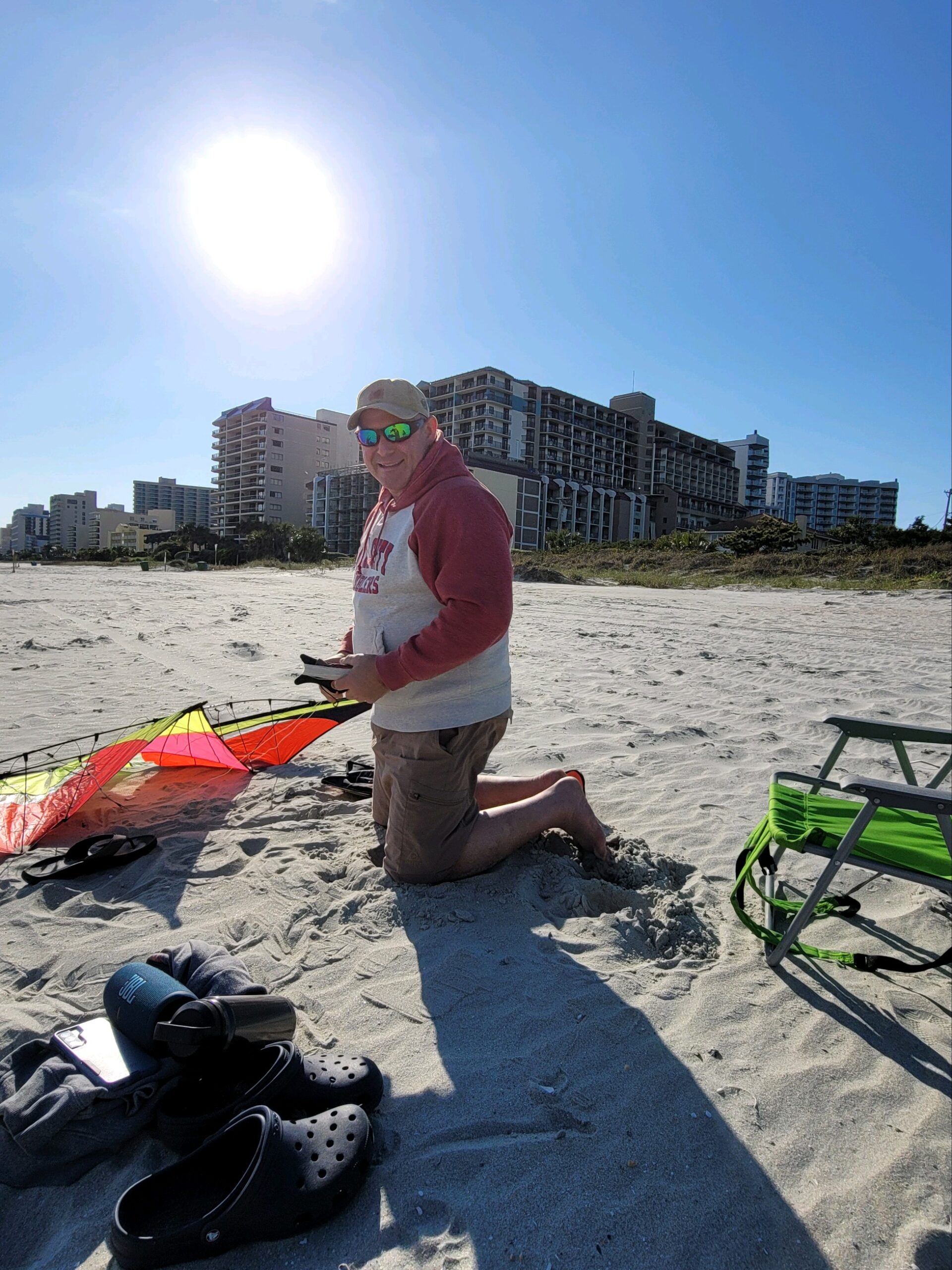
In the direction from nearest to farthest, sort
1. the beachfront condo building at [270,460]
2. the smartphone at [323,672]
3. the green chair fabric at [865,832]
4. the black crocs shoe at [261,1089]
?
the black crocs shoe at [261,1089] → the green chair fabric at [865,832] → the smartphone at [323,672] → the beachfront condo building at [270,460]

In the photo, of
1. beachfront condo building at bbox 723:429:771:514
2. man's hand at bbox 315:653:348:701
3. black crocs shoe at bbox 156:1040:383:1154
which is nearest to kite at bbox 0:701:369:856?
man's hand at bbox 315:653:348:701

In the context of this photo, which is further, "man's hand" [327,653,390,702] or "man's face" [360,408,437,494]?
"man's face" [360,408,437,494]

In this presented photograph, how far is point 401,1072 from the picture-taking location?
5.92 feet

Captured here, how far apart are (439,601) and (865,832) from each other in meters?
1.66

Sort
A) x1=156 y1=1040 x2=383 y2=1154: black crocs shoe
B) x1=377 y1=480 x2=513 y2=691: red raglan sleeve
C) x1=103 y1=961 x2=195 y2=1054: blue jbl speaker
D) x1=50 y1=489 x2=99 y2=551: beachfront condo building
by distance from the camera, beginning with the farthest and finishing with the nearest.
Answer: x1=50 y1=489 x2=99 y2=551: beachfront condo building → x1=377 y1=480 x2=513 y2=691: red raglan sleeve → x1=103 y1=961 x2=195 y2=1054: blue jbl speaker → x1=156 y1=1040 x2=383 y2=1154: black crocs shoe

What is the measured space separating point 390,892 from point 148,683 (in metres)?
4.58

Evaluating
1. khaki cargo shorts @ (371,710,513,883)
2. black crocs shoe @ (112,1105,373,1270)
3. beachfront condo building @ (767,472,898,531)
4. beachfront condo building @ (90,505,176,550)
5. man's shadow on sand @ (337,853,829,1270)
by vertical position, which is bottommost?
man's shadow on sand @ (337,853,829,1270)

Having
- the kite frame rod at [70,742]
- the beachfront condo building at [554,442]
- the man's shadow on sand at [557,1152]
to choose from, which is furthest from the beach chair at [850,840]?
the beachfront condo building at [554,442]

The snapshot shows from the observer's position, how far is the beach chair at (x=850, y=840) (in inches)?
80.0

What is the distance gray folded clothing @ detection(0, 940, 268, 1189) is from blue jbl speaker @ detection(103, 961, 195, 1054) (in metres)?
0.09

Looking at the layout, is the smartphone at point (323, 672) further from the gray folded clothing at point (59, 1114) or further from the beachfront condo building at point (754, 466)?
the beachfront condo building at point (754, 466)

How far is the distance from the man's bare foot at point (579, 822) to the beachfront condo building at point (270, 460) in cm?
10459

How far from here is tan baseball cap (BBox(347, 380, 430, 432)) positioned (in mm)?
2562

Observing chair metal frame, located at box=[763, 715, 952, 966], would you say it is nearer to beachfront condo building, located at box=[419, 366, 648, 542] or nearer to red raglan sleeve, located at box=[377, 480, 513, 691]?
red raglan sleeve, located at box=[377, 480, 513, 691]
